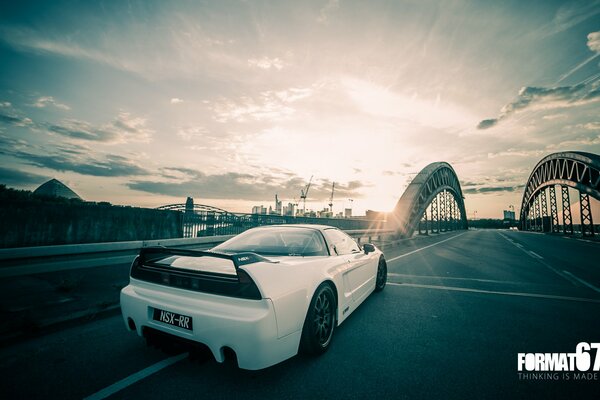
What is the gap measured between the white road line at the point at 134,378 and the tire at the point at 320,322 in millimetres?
1314

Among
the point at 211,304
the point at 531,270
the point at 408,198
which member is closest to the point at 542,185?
the point at 408,198

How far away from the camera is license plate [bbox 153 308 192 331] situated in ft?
7.60

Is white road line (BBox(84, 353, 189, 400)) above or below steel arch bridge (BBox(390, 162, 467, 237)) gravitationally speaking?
below

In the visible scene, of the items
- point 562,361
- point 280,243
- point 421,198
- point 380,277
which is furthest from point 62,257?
point 421,198

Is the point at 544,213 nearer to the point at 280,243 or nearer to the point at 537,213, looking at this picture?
the point at 537,213

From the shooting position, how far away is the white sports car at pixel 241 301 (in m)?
2.19

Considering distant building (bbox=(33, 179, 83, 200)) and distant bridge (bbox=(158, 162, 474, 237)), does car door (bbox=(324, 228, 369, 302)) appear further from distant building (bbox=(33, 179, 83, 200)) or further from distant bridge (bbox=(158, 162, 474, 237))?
distant building (bbox=(33, 179, 83, 200))

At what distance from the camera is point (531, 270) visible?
28.4ft

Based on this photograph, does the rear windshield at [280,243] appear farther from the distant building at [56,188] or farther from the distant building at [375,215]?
the distant building at [56,188]

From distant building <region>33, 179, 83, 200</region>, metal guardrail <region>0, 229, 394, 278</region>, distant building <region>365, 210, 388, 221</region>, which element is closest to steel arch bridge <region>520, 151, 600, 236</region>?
distant building <region>365, 210, 388, 221</region>

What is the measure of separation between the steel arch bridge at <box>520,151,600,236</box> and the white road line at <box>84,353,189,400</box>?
4331 cm

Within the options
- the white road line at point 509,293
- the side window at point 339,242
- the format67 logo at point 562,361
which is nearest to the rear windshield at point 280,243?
the side window at point 339,242

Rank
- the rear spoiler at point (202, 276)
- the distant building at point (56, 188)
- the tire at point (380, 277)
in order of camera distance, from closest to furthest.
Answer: the rear spoiler at point (202, 276) → the tire at point (380, 277) → the distant building at point (56, 188)

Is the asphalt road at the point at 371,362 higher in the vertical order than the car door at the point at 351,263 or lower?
lower
